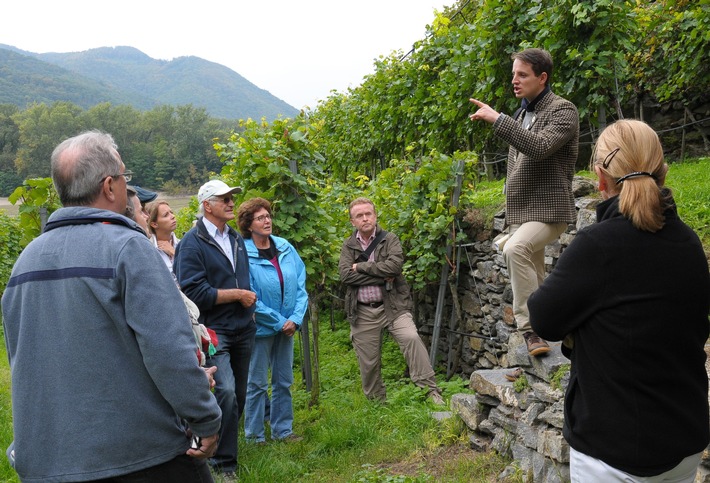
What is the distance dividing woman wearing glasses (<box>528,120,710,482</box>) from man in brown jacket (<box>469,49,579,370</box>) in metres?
1.74

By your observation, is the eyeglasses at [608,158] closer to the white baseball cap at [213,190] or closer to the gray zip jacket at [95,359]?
the gray zip jacket at [95,359]

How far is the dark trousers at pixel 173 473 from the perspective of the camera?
2020 mm

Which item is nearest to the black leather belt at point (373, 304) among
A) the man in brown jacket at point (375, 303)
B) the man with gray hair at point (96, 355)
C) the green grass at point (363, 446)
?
the man in brown jacket at point (375, 303)

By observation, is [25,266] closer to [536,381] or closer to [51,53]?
[536,381]

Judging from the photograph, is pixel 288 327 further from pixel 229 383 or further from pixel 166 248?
pixel 166 248

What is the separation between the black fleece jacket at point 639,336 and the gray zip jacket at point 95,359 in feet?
4.18

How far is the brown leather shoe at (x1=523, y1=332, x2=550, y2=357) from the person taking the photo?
369 centimetres

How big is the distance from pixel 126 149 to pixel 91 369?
137ft

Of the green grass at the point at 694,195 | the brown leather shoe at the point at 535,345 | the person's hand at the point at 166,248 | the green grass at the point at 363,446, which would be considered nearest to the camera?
the brown leather shoe at the point at 535,345

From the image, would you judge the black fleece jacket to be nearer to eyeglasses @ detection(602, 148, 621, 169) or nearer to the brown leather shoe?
eyeglasses @ detection(602, 148, 621, 169)

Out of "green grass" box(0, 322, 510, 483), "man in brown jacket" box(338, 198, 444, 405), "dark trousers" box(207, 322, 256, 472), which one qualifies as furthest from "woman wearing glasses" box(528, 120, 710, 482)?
"man in brown jacket" box(338, 198, 444, 405)

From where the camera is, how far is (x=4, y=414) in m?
6.08

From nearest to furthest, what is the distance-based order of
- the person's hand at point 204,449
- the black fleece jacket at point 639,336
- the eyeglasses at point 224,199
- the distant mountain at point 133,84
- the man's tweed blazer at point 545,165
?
1. the black fleece jacket at point 639,336
2. the person's hand at point 204,449
3. the man's tweed blazer at point 545,165
4. the eyeglasses at point 224,199
5. the distant mountain at point 133,84

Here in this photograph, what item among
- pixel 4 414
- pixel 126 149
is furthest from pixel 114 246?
pixel 126 149
